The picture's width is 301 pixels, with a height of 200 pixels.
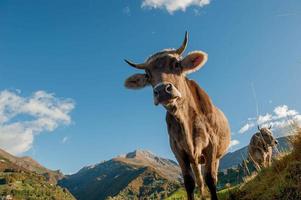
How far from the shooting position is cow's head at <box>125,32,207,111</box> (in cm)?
848

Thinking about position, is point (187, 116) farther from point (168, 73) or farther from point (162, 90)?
point (162, 90)

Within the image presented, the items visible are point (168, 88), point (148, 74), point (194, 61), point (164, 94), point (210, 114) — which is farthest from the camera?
point (194, 61)

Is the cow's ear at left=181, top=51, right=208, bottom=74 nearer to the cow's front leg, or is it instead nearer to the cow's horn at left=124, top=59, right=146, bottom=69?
the cow's horn at left=124, top=59, right=146, bottom=69

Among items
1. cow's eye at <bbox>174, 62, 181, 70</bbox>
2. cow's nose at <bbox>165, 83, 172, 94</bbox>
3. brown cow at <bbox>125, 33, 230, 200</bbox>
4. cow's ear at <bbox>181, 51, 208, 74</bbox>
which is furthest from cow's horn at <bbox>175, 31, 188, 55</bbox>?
cow's nose at <bbox>165, 83, 172, 94</bbox>

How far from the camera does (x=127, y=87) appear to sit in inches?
432

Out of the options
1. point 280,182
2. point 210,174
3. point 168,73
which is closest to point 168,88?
point 168,73

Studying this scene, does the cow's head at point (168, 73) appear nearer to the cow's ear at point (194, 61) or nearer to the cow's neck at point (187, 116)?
the cow's ear at point (194, 61)

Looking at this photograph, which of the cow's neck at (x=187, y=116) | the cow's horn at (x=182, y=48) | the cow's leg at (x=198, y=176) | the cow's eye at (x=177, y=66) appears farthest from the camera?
the cow's leg at (x=198, y=176)

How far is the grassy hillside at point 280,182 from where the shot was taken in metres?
6.68

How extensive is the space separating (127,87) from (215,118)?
8.98 ft

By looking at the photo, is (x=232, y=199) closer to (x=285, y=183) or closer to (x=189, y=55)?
(x=285, y=183)

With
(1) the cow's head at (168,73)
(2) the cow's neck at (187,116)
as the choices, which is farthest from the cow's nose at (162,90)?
(2) the cow's neck at (187,116)

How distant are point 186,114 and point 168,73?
115 cm

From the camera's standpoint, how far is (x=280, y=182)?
23.5 ft
